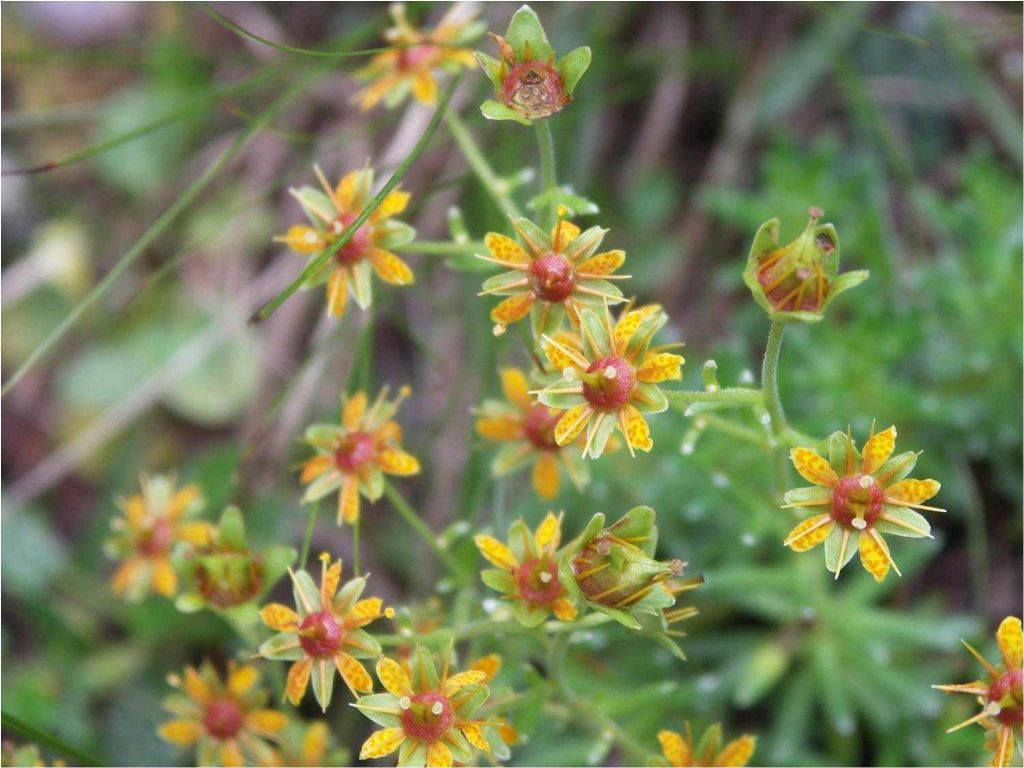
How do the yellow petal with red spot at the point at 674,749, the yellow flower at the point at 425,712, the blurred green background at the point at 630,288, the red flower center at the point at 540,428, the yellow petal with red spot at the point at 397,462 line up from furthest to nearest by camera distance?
the blurred green background at the point at 630,288 → the red flower center at the point at 540,428 → the yellow petal with red spot at the point at 397,462 → the yellow petal with red spot at the point at 674,749 → the yellow flower at the point at 425,712

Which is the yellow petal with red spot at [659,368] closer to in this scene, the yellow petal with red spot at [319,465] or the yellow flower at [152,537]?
the yellow petal with red spot at [319,465]

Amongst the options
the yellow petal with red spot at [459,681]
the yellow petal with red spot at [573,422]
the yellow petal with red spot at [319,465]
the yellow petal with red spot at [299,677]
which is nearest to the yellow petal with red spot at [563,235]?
the yellow petal with red spot at [573,422]

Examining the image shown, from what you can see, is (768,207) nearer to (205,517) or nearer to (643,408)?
(643,408)

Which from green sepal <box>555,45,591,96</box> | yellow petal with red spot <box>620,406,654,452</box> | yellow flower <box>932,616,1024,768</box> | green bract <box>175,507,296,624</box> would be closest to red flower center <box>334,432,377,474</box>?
green bract <box>175,507,296,624</box>

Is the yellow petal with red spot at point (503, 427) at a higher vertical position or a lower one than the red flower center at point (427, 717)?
higher

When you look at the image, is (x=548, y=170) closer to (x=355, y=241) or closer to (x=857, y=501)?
(x=355, y=241)

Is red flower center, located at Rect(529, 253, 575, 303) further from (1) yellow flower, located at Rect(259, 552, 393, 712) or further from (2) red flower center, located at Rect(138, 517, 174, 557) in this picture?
(2) red flower center, located at Rect(138, 517, 174, 557)

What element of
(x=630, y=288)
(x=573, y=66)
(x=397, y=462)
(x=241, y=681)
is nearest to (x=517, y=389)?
(x=397, y=462)
